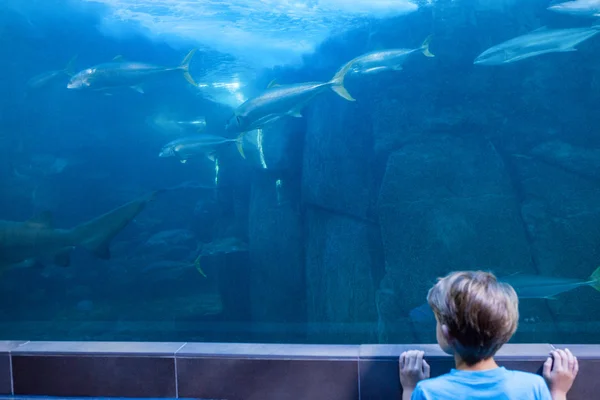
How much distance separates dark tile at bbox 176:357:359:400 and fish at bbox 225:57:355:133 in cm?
456

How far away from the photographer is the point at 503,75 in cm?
833

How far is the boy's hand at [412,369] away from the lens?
2.36m

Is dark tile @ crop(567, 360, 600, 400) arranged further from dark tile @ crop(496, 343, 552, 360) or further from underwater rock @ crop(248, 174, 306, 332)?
underwater rock @ crop(248, 174, 306, 332)

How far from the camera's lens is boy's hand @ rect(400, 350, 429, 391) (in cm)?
236

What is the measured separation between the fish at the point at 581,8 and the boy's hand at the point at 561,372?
19.2ft

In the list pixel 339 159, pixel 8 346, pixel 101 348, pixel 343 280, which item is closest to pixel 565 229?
pixel 343 280

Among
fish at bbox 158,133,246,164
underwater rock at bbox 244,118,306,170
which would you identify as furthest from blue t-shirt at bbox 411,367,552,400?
underwater rock at bbox 244,118,306,170

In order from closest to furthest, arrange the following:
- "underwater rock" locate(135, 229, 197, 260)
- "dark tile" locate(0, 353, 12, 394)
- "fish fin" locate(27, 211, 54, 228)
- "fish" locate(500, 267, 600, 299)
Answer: "dark tile" locate(0, 353, 12, 394) < "fish" locate(500, 267, 600, 299) < "fish fin" locate(27, 211, 54, 228) < "underwater rock" locate(135, 229, 197, 260)

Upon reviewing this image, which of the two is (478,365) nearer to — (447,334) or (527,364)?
(447,334)

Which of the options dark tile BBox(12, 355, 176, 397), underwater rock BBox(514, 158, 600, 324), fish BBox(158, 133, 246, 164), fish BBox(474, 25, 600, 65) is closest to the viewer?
dark tile BBox(12, 355, 176, 397)

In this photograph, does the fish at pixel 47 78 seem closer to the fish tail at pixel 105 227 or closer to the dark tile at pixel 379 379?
the fish tail at pixel 105 227

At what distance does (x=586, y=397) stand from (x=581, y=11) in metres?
5.93

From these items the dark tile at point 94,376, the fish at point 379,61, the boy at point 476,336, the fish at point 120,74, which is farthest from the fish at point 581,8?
the dark tile at point 94,376

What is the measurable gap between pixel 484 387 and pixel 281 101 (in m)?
5.58
